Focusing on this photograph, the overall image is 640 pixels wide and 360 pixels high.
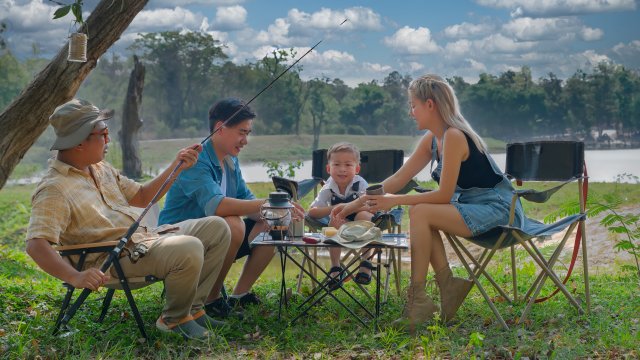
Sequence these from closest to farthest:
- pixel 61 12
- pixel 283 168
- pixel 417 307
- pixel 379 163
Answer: pixel 61 12
pixel 417 307
pixel 379 163
pixel 283 168

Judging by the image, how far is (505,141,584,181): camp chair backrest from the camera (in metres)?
3.73

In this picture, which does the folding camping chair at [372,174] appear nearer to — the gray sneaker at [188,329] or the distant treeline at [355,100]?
the gray sneaker at [188,329]

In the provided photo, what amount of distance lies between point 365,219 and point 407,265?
2.42 metres

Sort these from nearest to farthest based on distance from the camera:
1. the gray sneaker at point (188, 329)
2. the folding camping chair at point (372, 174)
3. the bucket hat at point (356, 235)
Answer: the gray sneaker at point (188, 329), the bucket hat at point (356, 235), the folding camping chair at point (372, 174)

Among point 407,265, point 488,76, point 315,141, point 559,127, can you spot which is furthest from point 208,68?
point 407,265

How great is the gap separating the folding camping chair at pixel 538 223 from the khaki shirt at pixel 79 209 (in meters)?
1.36

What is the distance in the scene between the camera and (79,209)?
3.09 metres

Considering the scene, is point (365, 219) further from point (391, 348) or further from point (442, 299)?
point (391, 348)

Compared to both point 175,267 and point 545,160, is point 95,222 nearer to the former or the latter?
point 175,267

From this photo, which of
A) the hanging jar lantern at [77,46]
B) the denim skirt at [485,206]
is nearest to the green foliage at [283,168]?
the hanging jar lantern at [77,46]

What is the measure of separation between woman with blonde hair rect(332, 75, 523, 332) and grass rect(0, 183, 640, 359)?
15 cm

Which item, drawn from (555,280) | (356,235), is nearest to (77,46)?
(356,235)

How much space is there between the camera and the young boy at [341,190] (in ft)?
12.9

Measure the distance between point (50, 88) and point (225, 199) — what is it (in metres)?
1.22
